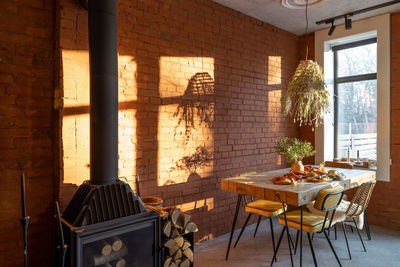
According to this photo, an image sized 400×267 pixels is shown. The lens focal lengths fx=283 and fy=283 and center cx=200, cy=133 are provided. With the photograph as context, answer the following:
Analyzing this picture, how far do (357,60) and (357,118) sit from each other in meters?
0.96

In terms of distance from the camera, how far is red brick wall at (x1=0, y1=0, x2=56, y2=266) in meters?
2.30

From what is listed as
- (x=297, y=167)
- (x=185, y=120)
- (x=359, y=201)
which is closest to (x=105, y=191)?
(x=185, y=120)

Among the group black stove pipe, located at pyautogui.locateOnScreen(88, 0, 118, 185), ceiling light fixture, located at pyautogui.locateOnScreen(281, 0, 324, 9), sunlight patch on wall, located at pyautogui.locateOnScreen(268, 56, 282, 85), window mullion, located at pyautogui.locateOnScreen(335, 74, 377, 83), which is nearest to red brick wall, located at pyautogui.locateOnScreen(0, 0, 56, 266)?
black stove pipe, located at pyautogui.locateOnScreen(88, 0, 118, 185)

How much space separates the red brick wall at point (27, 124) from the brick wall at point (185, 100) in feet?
0.63

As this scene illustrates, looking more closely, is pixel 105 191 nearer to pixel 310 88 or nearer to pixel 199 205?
pixel 199 205

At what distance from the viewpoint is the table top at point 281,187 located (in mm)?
2541

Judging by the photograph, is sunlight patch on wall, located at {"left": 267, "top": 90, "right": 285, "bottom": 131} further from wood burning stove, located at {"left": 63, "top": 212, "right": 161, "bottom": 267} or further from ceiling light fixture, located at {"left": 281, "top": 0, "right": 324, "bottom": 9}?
wood burning stove, located at {"left": 63, "top": 212, "right": 161, "bottom": 267}

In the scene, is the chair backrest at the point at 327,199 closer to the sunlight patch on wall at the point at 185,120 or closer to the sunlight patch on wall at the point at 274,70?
the sunlight patch on wall at the point at 185,120

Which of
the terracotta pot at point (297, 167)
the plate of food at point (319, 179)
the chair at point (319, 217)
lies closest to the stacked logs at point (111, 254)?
the chair at point (319, 217)

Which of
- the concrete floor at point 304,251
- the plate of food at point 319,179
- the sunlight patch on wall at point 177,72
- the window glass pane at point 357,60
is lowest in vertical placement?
the concrete floor at point 304,251

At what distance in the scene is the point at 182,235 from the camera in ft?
8.84

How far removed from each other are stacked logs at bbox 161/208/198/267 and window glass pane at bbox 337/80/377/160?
3380mm

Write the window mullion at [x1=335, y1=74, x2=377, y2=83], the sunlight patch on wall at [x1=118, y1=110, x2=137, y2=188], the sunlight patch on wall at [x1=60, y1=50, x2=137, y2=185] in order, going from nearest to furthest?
the sunlight patch on wall at [x1=60, y1=50, x2=137, y2=185] → the sunlight patch on wall at [x1=118, y1=110, x2=137, y2=188] → the window mullion at [x1=335, y1=74, x2=377, y2=83]

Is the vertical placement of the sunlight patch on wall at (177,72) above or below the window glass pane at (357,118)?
above
